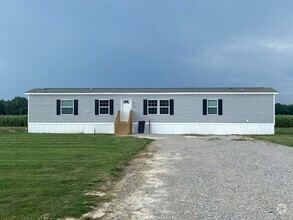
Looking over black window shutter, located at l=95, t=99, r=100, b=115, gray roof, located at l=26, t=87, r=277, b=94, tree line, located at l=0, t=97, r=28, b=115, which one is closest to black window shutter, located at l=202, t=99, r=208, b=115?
gray roof, located at l=26, t=87, r=277, b=94

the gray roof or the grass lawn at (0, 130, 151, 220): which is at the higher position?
the gray roof

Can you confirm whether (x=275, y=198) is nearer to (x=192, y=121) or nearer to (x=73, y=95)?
(x=192, y=121)

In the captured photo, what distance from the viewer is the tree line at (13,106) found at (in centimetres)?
6950

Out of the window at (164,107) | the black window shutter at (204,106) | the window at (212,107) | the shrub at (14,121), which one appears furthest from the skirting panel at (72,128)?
the shrub at (14,121)

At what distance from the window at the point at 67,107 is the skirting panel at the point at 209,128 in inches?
184

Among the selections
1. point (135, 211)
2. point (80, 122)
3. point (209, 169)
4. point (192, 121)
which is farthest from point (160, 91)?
point (135, 211)

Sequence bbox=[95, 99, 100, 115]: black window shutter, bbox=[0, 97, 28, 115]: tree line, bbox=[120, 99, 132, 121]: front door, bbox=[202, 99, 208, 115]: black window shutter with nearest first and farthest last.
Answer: bbox=[202, 99, 208, 115]: black window shutter < bbox=[120, 99, 132, 121]: front door < bbox=[95, 99, 100, 115]: black window shutter < bbox=[0, 97, 28, 115]: tree line

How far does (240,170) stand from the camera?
30.9ft

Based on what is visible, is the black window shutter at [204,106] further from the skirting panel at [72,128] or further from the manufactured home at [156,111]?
the skirting panel at [72,128]

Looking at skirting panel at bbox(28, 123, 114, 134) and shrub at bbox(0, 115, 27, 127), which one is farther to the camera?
shrub at bbox(0, 115, 27, 127)

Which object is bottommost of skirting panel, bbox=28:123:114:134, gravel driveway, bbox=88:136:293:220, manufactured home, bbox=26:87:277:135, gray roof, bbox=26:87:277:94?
gravel driveway, bbox=88:136:293:220

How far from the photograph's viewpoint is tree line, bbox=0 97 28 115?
228 feet

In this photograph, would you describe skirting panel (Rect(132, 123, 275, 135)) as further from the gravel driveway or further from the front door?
the gravel driveway

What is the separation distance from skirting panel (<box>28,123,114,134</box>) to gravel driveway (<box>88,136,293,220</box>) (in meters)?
15.0
